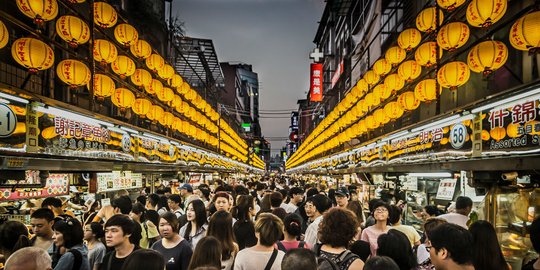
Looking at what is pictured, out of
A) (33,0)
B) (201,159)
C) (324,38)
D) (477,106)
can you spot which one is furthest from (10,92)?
(324,38)

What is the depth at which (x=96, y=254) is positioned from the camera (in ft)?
21.4

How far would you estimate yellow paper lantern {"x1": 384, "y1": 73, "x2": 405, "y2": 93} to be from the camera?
42.6ft

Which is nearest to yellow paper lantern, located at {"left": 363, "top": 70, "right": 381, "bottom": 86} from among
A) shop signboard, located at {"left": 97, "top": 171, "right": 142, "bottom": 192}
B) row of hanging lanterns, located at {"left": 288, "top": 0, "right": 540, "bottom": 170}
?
row of hanging lanterns, located at {"left": 288, "top": 0, "right": 540, "bottom": 170}

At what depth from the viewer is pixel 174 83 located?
54.7 feet

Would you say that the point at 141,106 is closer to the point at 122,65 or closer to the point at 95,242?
the point at 122,65

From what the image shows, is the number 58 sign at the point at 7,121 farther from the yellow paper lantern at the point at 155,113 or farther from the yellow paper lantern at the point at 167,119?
the yellow paper lantern at the point at 167,119

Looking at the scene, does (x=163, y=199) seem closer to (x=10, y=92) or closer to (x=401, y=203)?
(x=10, y=92)

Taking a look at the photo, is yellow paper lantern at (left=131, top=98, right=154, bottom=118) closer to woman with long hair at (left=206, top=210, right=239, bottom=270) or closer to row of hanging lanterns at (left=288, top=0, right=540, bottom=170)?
row of hanging lanterns at (left=288, top=0, right=540, bottom=170)

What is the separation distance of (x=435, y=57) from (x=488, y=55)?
3.00 metres

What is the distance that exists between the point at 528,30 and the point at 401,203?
948 centimetres

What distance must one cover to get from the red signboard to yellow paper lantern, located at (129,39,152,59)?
34.6m

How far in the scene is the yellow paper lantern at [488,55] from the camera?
7953mm

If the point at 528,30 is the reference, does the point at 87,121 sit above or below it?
below

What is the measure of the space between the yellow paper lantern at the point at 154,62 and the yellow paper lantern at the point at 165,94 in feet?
3.73
